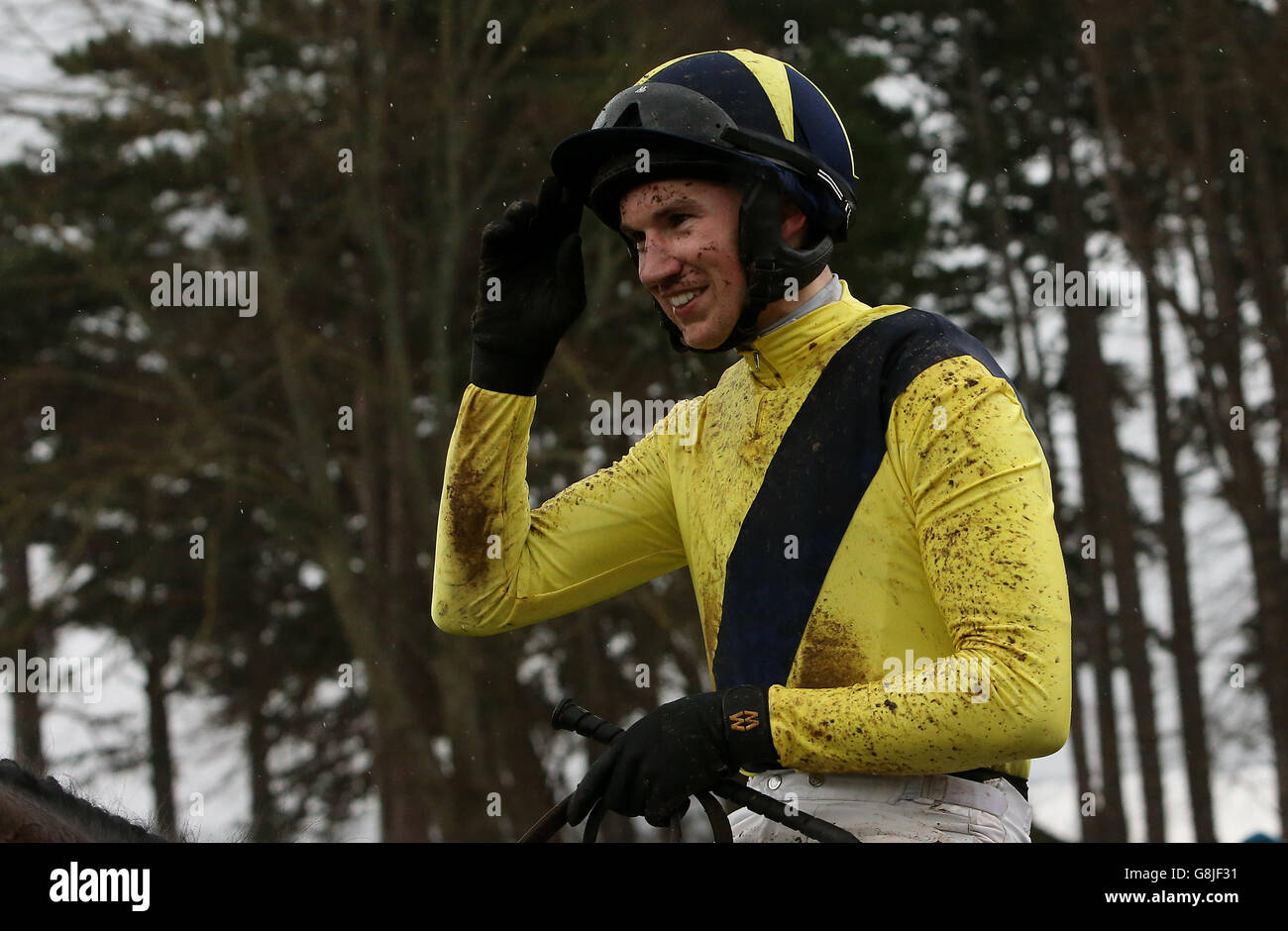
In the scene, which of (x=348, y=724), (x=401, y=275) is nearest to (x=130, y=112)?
(x=401, y=275)

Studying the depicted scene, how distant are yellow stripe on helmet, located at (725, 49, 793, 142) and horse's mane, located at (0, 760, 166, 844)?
164 cm

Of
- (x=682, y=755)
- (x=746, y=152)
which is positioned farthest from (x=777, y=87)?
(x=682, y=755)

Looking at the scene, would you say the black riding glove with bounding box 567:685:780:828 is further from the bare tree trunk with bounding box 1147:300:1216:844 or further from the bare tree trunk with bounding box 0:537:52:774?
the bare tree trunk with bounding box 1147:300:1216:844

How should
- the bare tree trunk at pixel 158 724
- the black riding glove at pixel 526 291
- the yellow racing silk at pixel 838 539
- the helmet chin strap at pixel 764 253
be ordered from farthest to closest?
the bare tree trunk at pixel 158 724
the black riding glove at pixel 526 291
the helmet chin strap at pixel 764 253
the yellow racing silk at pixel 838 539

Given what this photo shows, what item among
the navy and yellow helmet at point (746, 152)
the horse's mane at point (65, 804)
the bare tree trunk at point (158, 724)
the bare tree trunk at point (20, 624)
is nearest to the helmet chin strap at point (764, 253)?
the navy and yellow helmet at point (746, 152)

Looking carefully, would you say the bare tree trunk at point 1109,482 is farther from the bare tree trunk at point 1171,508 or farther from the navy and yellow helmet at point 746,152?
the navy and yellow helmet at point 746,152

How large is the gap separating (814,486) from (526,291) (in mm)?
768

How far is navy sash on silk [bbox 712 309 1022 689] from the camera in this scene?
2750 millimetres

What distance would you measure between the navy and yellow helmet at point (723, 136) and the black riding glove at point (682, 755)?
0.93 metres

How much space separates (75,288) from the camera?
51.1 feet

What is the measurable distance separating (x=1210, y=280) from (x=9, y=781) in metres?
16.0

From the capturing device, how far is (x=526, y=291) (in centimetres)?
322

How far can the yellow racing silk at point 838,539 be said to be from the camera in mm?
2480
